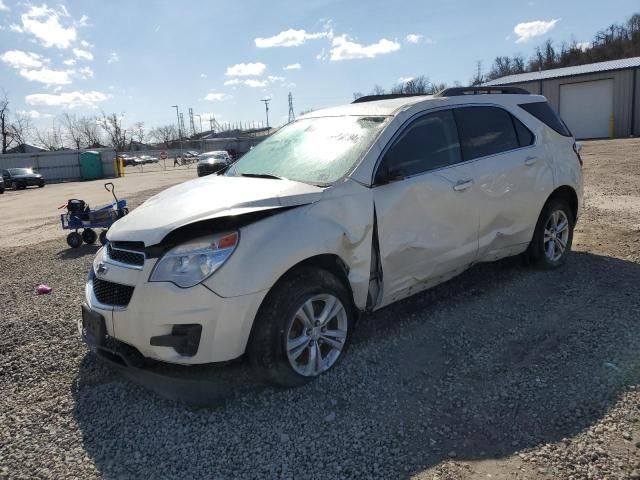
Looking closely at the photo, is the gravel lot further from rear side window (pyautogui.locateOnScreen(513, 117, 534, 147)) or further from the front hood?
rear side window (pyautogui.locateOnScreen(513, 117, 534, 147))

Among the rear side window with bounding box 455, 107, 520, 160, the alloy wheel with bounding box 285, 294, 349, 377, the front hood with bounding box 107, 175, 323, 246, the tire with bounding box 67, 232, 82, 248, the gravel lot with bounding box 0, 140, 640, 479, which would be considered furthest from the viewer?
the tire with bounding box 67, 232, 82, 248

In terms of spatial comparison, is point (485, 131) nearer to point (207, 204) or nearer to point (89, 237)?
point (207, 204)

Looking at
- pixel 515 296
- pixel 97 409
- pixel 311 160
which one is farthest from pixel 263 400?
pixel 515 296

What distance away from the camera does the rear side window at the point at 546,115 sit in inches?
209

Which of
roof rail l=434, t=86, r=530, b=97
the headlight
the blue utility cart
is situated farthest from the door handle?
the blue utility cart

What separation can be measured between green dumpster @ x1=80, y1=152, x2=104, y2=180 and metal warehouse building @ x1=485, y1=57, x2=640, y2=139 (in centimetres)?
3418

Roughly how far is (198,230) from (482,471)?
2.03 meters

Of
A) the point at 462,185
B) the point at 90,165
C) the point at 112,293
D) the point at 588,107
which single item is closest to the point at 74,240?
the point at 112,293

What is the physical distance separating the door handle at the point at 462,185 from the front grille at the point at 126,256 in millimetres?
2499

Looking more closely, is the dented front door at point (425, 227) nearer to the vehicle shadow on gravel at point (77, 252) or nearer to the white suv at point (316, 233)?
the white suv at point (316, 233)

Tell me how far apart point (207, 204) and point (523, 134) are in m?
3.39

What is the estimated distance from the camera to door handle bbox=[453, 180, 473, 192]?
4.19m

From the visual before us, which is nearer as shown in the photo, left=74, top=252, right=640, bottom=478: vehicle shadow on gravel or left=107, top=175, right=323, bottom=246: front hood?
left=74, top=252, right=640, bottom=478: vehicle shadow on gravel

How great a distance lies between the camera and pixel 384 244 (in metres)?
3.68
